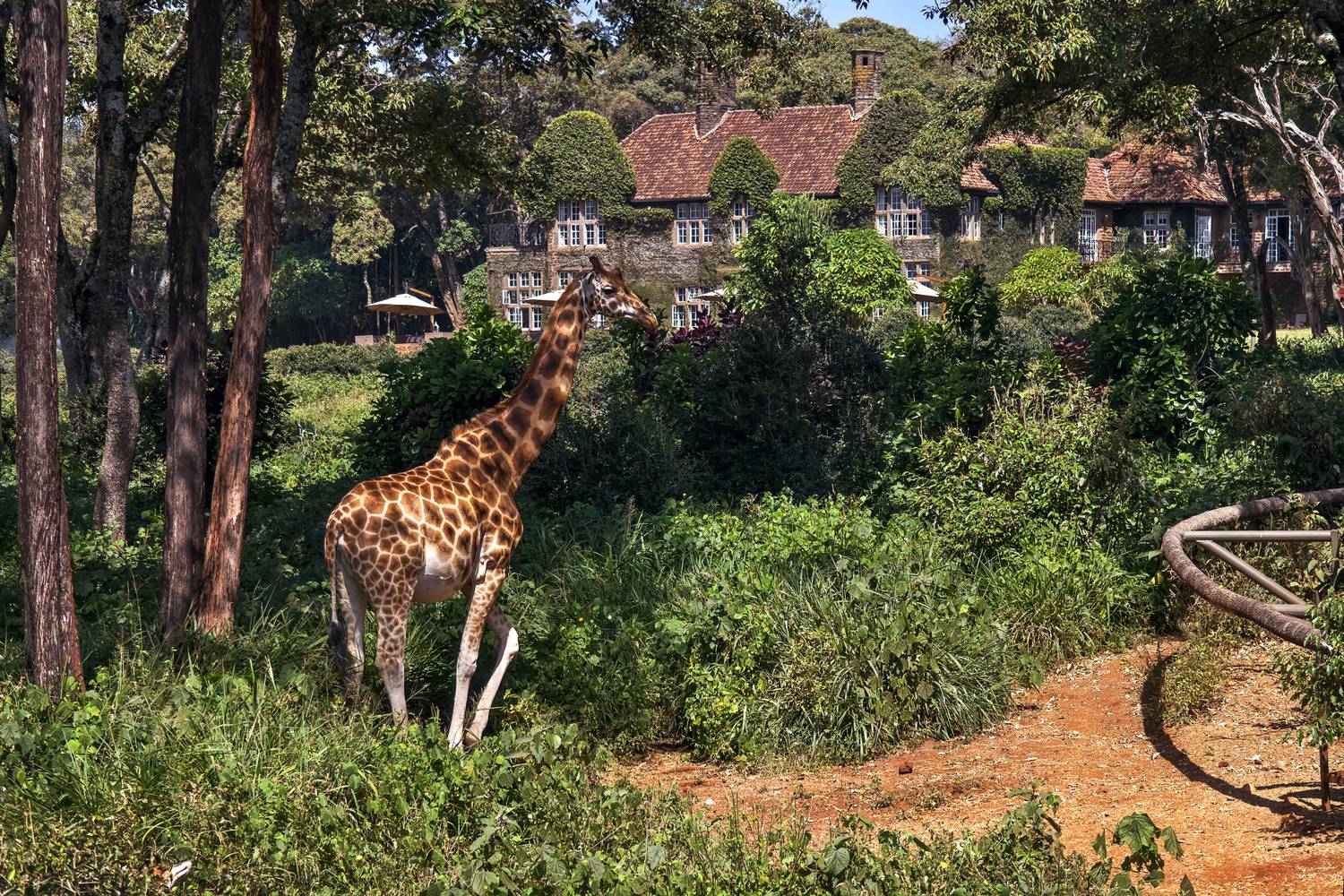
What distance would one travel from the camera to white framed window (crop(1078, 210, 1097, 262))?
60.7 metres

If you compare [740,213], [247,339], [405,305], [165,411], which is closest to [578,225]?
[740,213]

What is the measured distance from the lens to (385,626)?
8.39 meters

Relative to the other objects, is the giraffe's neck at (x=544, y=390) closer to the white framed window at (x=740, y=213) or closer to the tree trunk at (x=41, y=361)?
the tree trunk at (x=41, y=361)

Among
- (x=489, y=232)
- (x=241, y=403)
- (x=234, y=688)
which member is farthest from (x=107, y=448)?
(x=489, y=232)

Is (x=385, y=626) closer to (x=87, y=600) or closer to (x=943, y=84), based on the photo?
(x=87, y=600)

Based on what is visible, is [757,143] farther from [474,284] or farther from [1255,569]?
[1255,569]

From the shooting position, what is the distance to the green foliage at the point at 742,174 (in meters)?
54.9

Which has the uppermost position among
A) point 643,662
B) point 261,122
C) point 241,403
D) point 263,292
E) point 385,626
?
point 261,122

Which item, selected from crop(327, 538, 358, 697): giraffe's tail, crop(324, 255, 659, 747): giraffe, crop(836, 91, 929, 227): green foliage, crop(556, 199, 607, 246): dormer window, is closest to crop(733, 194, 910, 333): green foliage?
crop(324, 255, 659, 747): giraffe

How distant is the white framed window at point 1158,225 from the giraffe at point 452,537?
5860 centimetres

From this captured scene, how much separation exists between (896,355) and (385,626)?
9.78 metres

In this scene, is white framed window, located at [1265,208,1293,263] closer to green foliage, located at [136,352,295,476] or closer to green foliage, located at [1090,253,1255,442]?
green foliage, located at [1090,253,1255,442]

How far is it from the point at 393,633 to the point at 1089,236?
57.7 metres

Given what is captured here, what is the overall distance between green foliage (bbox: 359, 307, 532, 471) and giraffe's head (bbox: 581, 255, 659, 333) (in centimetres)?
523
